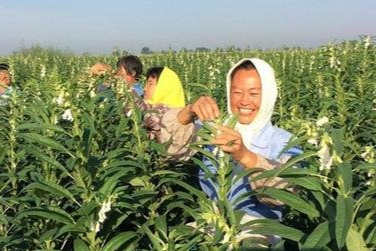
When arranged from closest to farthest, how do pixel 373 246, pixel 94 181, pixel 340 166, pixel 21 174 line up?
1. pixel 340 166
2. pixel 373 246
3. pixel 94 181
4. pixel 21 174

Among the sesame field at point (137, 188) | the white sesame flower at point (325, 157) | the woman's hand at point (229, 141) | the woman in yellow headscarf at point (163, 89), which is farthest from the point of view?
the woman in yellow headscarf at point (163, 89)

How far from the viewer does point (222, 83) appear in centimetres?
1060

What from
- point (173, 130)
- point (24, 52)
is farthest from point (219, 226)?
point (24, 52)

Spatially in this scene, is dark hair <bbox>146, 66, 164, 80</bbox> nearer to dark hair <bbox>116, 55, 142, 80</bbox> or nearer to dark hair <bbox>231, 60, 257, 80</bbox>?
dark hair <bbox>116, 55, 142, 80</bbox>

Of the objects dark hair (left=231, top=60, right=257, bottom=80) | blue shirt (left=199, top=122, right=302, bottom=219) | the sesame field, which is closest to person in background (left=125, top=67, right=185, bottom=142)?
the sesame field

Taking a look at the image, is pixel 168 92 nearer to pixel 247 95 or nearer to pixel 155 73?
pixel 155 73

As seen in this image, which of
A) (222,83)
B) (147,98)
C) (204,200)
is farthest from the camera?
(222,83)

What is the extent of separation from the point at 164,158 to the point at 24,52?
34.3m

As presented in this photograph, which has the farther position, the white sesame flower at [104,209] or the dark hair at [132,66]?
the dark hair at [132,66]

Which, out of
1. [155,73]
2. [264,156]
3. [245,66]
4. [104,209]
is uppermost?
[245,66]

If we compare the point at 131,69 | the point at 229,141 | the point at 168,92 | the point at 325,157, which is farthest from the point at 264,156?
the point at 131,69

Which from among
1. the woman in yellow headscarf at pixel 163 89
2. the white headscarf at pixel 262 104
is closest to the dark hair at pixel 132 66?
the woman in yellow headscarf at pixel 163 89

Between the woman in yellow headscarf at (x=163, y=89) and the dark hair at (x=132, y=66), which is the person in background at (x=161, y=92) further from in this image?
the dark hair at (x=132, y=66)

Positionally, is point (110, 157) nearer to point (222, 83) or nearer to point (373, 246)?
point (373, 246)
